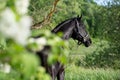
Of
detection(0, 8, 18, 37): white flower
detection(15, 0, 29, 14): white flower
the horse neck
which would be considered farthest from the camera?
the horse neck

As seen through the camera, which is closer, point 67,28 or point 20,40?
point 20,40

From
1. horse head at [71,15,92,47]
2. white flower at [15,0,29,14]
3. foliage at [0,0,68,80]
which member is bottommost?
horse head at [71,15,92,47]

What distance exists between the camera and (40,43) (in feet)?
4.58

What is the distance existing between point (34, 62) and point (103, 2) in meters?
16.0

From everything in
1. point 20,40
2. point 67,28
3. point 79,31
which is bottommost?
point 79,31

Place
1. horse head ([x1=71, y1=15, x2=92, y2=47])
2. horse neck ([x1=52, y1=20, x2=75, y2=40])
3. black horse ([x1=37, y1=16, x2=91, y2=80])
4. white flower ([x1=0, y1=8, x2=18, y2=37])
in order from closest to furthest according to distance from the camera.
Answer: white flower ([x1=0, y1=8, x2=18, y2=37]) < black horse ([x1=37, y1=16, x2=91, y2=80]) < horse neck ([x1=52, y1=20, x2=75, y2=40]) < horse head ([x1=71, y1=15, x2=92, y2=47])

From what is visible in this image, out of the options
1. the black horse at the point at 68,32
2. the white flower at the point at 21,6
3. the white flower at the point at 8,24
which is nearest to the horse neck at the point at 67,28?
the black horse at the point at 68,32

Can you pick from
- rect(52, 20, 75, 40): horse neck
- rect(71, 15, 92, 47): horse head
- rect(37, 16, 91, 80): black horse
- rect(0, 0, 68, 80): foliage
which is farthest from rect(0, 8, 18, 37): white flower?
rect(71, 15, 92, 47): horse head

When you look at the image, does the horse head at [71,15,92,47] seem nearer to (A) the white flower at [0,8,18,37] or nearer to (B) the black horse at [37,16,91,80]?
(B) the black horse at [37,16,91,80]

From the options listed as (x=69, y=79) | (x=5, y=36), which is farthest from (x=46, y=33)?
(x=69, y=79)

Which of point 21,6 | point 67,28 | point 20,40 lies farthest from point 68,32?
point 20,40

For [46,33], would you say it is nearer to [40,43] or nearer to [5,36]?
[40,43]

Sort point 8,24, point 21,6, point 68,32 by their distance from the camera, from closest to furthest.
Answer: point 8,24, point 21,6, point 68,32

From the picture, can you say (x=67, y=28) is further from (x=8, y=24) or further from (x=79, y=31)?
(x=8, y=24)
